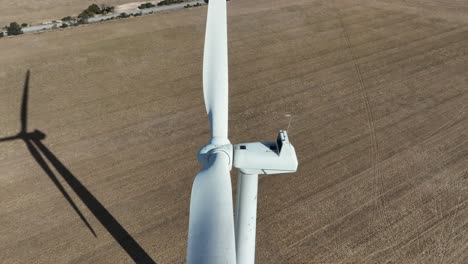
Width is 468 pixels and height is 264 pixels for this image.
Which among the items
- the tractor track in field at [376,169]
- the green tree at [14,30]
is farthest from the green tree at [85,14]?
the tractor track in field at [376,169]

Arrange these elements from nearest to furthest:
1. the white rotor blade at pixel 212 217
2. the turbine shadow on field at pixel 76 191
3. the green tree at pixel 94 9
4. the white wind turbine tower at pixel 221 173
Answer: the white rotor blade at pixel 212 217 < the white wind turbine tower at pixel 221 173 < the turbine shadow on field at pixel 76 191 < the green tree at pixel 94 9

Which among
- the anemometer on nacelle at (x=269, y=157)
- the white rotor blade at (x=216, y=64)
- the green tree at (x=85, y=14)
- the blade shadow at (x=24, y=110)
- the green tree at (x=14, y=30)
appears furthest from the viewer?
the green tree at (x=85, y=14)

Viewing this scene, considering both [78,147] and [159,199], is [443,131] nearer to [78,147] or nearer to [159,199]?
[159,199]

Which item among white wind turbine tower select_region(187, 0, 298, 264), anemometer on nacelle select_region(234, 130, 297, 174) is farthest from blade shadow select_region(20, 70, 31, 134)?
anemometer on nacelle select_region(234, 130, 297, 174)

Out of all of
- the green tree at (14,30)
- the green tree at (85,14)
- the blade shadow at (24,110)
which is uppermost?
the green tree at (85,14)

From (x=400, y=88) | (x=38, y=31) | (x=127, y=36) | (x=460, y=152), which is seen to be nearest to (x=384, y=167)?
(x=460, y=152)

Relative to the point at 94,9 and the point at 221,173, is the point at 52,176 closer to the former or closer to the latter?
the point at 221,173

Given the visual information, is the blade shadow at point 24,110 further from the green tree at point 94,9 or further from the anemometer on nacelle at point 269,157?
the anemometer on nacelle at point 269,157

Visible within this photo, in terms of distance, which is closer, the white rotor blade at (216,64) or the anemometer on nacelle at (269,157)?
→ the anemometer on nacelle at (269,157)
